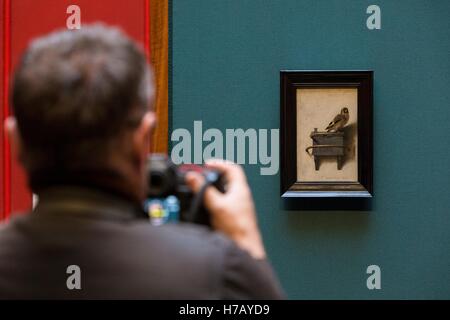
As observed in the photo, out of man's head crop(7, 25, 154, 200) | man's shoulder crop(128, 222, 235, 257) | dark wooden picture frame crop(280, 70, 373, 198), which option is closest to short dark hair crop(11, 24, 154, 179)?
man's head crop(7, 25, 154, 200)

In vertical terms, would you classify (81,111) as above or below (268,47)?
below

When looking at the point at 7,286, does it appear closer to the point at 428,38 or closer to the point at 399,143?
the point at 399,143

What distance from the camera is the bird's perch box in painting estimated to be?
8.30 feet

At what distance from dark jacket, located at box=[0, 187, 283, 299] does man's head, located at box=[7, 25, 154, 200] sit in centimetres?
6

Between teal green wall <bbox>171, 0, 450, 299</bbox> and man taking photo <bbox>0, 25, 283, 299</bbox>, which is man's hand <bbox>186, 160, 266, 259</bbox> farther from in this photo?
teal green wall <bbox>171, 0, 450, 299</bbox>

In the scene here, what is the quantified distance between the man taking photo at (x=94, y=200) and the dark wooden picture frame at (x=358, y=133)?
170 cm

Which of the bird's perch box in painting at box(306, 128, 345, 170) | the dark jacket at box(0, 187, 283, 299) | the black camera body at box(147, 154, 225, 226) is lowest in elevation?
the dark jacket at box(0, 187, 283, 299)

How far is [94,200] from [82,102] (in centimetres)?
13

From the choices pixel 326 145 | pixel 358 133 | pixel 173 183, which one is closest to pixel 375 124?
pixel 358 133

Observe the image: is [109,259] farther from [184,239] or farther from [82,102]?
[82,102]

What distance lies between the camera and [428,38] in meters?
2.59

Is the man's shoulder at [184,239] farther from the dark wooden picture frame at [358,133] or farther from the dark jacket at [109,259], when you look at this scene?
the dark wooden picture frame at [358,133]

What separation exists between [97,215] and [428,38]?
6.87 ft
